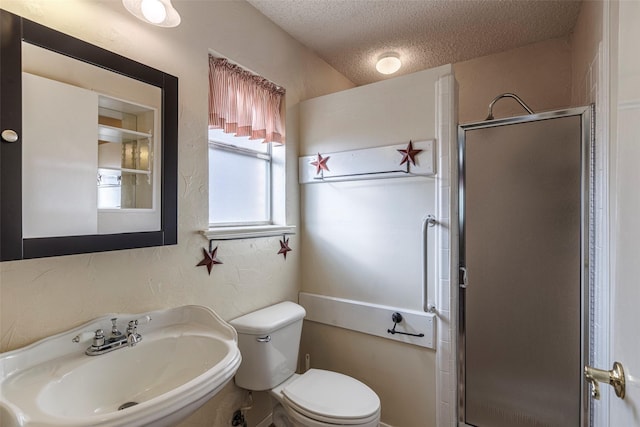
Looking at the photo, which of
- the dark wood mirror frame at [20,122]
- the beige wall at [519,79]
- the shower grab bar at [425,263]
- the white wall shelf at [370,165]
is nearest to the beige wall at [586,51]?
the beige wall at [519,79]

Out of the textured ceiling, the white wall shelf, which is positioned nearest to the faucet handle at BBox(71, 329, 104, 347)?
the white wall shelf

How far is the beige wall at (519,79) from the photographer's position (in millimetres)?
2273

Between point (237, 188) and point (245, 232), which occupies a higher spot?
point (237, 188)

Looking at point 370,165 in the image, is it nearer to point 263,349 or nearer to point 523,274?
point 523,274

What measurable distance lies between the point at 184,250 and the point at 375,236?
1.08 m

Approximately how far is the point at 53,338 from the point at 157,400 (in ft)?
1.65

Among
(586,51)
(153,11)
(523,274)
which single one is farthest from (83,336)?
(586,51)

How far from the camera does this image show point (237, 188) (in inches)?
73.9

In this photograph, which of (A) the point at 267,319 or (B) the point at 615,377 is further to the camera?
(A) the point at 267,319

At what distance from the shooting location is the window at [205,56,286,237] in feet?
5.59

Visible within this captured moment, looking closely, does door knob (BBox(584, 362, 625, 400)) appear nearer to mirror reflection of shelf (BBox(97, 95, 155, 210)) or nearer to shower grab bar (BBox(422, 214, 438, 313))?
shower grab bar (BBox(422, 214, 438, 313))

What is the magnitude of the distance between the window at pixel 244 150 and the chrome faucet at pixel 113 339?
2.03ft

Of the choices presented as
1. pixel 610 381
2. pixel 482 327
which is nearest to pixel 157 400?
pixel 610 381

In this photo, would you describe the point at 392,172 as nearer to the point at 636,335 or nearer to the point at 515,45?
the point at 636,335
